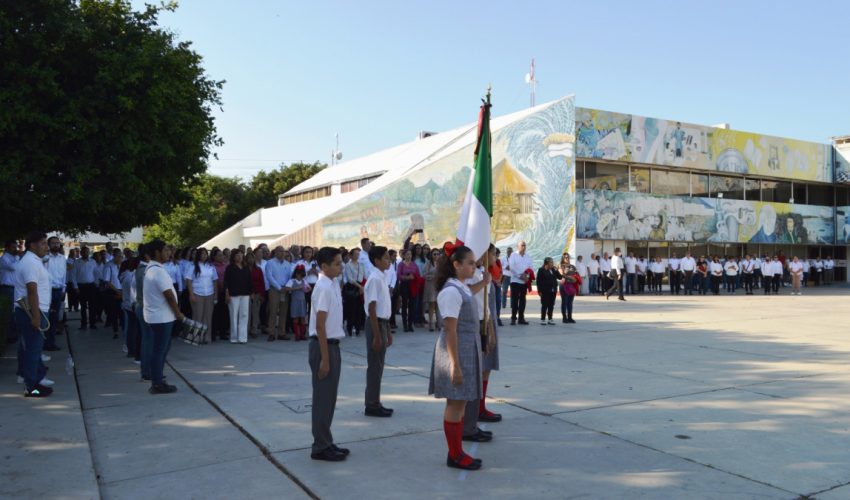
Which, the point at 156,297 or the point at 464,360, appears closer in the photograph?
the point at 464,360

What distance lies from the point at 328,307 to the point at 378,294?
151cm

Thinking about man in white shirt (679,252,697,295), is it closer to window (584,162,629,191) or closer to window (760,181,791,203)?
window (584,162,629,191)

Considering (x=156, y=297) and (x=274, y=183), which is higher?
(x=274, y=183)

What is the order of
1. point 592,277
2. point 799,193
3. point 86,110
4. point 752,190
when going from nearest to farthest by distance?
1. point 86,110
2. point 592,277
3. point 752,190
4. point 799,193

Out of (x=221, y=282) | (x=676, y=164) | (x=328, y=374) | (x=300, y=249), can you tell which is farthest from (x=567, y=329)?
(x=676, y=164)

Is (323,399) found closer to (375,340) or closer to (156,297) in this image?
(375,340)

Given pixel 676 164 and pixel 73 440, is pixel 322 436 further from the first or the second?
pixel 676 164

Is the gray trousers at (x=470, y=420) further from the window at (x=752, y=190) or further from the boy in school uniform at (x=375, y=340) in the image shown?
the window at (x=752, y=190)

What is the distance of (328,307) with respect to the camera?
16.6ft

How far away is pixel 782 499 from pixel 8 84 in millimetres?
11329

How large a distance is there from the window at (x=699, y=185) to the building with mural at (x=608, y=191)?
0.05 m

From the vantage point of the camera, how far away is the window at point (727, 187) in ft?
108

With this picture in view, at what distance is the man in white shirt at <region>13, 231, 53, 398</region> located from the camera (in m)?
7.10

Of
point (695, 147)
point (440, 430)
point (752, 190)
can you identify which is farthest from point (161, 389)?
point (752, 190)
